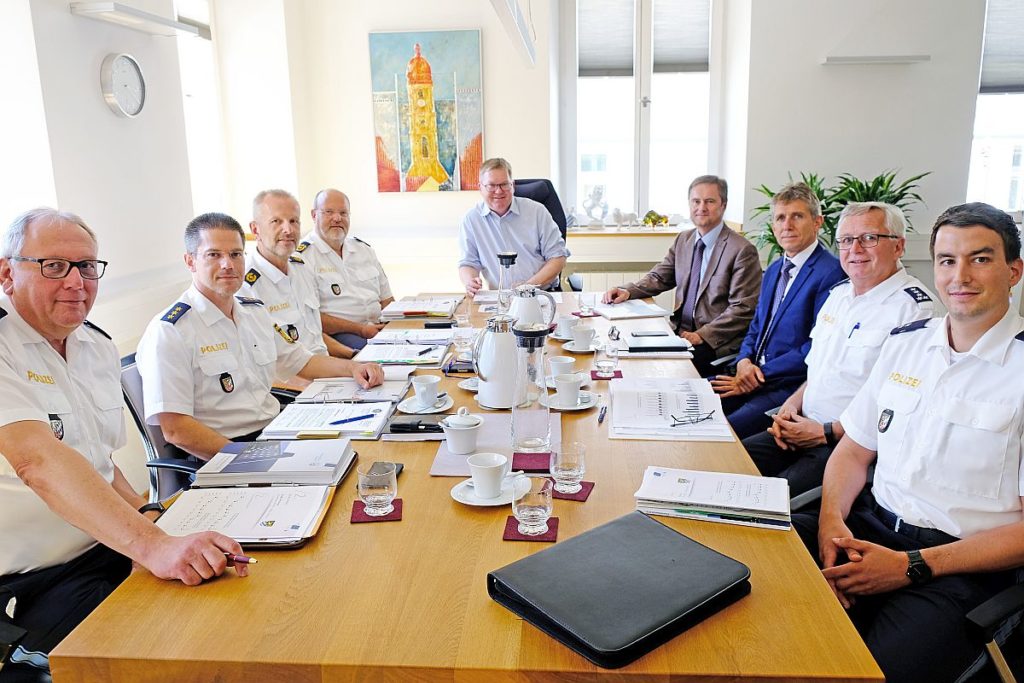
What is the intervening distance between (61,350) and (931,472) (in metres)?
2.05

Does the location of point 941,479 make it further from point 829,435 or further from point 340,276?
point 340,276

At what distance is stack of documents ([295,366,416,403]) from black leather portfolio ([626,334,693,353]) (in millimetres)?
815

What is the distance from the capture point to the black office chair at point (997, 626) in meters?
1.40

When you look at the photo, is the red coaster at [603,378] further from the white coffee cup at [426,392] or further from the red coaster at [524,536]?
the red coaster at [524,536]

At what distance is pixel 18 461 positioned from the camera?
5.07 feet

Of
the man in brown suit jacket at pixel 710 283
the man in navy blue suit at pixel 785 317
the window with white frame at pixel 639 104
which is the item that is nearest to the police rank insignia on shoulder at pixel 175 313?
the man in navy blue suit at pixel 785 317

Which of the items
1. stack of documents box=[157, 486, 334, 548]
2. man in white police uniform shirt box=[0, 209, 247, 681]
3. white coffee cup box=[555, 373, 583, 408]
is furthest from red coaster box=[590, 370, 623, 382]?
man in white police uniform shirt box=[0, 209, 247, 681]

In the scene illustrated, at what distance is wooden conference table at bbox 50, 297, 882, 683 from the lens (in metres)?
1.06

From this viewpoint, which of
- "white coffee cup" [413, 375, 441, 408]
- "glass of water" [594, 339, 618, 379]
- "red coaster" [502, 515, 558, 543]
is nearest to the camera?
"red coaster" [502, 515, 558, 543]

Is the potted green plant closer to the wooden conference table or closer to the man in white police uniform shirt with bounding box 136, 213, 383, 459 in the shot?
the man in white police uniform shirt with bounding box 136, 213, 383, 459

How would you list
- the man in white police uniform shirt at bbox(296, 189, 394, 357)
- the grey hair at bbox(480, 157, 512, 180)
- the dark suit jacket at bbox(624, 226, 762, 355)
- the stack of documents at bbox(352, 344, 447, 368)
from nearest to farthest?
the stack of documents at bbox(352, 344, 447, 368), the dark suit jacket at bbox(624, 226, 762, 355), the man in white police uniform shirt at bbox(296, 189, 394, 357), the grey hair at bbox(480, 157, 512, 180)

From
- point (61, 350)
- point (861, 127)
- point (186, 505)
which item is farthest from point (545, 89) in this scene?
point (186, 505)

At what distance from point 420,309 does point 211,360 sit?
136 cm

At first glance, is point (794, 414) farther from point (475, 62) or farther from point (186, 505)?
point (475, 62)
